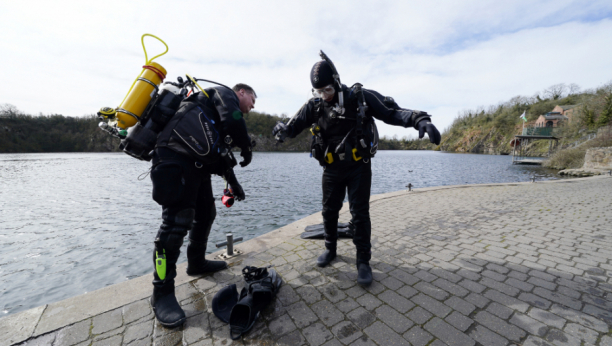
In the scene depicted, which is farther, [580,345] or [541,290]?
[541,290]

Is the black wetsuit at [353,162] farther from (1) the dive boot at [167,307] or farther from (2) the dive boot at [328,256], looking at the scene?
(1) the dive boot at [167,307]

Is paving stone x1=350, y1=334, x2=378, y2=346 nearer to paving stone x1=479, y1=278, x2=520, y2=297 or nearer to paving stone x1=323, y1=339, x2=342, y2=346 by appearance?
paving stone x1=323, y1=339, x2=342, y2=346

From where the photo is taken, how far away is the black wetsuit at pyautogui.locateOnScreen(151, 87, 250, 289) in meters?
2.05

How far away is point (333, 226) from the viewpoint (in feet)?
10.1

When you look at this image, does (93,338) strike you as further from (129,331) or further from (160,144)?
(160,144)

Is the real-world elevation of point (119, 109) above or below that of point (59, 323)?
above

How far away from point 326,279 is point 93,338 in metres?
2.01

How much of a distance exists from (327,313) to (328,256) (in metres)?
0.99

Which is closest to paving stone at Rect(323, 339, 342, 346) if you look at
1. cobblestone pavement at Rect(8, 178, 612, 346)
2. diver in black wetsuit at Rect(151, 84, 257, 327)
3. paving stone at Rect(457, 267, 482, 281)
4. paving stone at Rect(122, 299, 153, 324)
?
cobblestone pavement at Rect(8, 178, 612, 346)

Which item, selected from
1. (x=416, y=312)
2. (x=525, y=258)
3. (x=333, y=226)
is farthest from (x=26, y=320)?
(x=525, y=258)

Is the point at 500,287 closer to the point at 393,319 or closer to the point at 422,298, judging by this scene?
the point at 422,298

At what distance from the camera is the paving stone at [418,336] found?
180cm

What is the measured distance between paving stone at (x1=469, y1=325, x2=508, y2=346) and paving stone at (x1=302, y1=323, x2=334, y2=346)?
42.3 inches

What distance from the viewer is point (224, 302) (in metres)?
2.23
